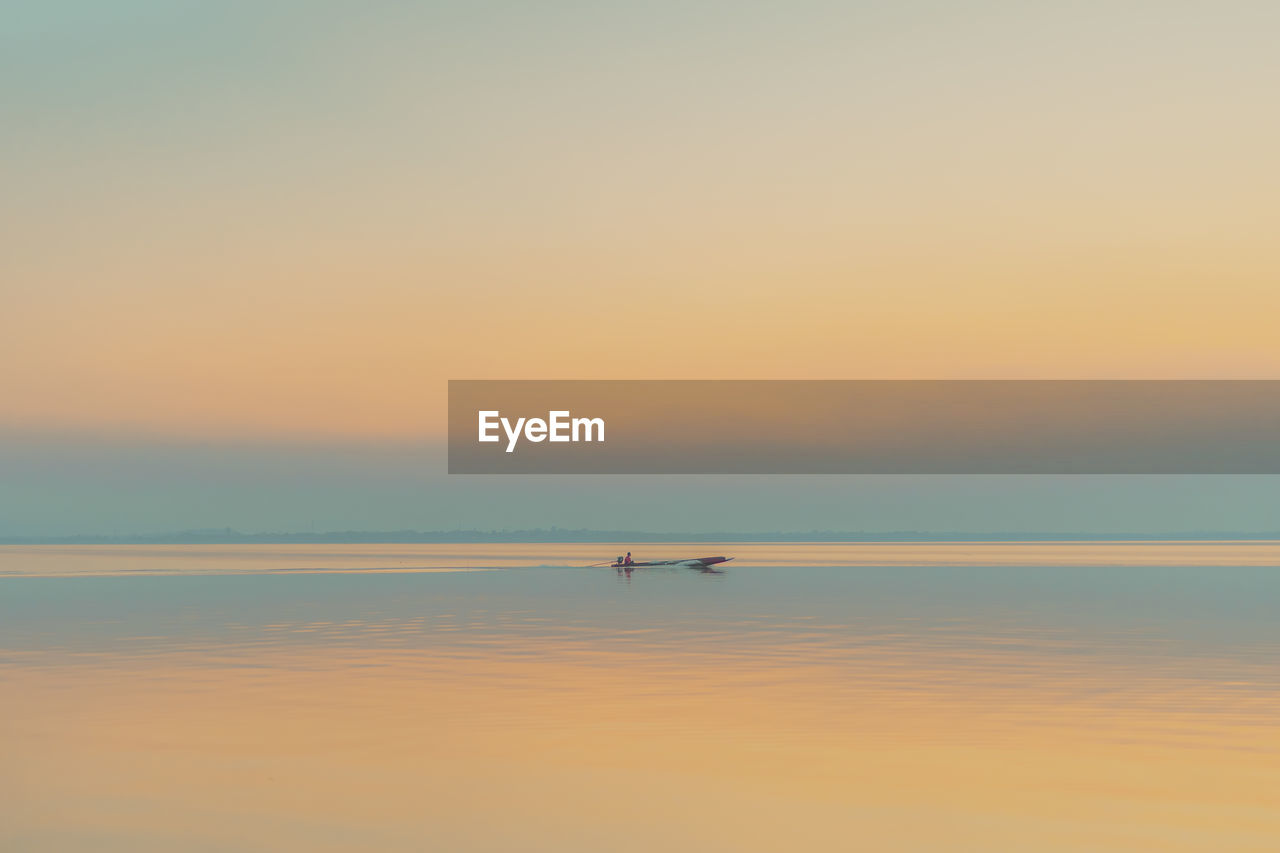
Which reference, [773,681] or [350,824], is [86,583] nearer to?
[773,681]

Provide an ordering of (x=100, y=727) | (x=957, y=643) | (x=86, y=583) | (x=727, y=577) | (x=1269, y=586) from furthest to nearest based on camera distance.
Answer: (x=727, y=577), (x=86, y=583), (x=1269, y=586), (x=957, y=643), (x=100, y=727)

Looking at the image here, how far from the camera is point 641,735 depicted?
80.1 feet

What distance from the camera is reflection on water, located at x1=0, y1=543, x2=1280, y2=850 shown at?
17625 mm

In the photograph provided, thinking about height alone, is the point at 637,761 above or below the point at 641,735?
below

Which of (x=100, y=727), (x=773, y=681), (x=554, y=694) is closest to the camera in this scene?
(x=100, y=727)

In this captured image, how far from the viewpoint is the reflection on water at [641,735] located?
17625 millimetres

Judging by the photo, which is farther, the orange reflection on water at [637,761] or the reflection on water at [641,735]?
the reflection on water at [641,735]

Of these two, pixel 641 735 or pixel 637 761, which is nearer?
pixel 637 761

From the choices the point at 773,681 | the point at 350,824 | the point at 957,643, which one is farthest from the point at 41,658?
the point at 957,643

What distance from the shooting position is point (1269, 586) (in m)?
84.8

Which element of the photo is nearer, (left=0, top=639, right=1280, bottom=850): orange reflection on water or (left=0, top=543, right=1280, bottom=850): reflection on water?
(left=0, top=639, right=1280, bottom=850): orange reflection on water

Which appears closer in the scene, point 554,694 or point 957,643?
point 554,694

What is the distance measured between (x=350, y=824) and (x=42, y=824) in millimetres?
4384

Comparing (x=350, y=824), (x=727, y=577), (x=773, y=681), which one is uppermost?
(x=727, y=577)
